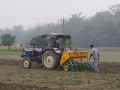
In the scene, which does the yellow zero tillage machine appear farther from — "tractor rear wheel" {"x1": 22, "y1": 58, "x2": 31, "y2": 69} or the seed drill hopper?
"tractor rear wheel" {"x1": 22, "y1": 58, "x2": 31, "y2": 69}

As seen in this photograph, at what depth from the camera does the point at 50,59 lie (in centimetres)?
1274

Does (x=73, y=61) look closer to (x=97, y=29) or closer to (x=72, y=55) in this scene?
(x=72, y=55)

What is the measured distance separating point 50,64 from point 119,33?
59.6 meters

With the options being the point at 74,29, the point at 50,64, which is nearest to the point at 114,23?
the point at 74,29

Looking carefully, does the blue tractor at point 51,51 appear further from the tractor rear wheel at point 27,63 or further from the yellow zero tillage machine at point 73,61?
the yellow zero tillage machine at point 73,61

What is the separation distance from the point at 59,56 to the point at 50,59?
60cm

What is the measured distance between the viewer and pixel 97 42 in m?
75.1

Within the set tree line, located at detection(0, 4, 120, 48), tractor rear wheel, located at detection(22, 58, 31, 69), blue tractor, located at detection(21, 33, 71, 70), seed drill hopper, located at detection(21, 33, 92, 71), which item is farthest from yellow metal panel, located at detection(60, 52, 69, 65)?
tree line, located at detection(0, 4, 120, 48)

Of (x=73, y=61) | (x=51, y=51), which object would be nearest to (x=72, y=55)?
(x=73, y=61)

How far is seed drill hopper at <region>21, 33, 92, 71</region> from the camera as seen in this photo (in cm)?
1212

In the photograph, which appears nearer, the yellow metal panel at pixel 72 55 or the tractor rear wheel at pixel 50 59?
the yellow metal panel at pixel 72 55

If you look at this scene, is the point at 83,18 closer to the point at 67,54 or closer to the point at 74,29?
the point at 74,29

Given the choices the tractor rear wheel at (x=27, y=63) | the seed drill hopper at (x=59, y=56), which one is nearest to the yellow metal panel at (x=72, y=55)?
the seed drill hopper at (x=59, y=56)

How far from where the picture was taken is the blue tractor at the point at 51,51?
12.5m
